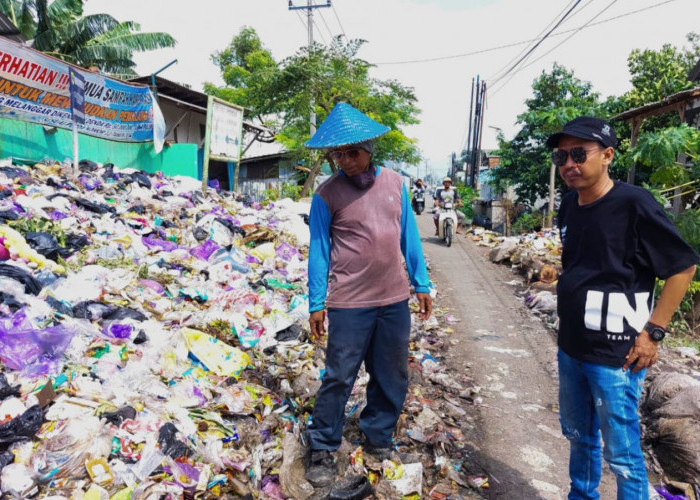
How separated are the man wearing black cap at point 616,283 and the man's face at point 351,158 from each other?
897 mm

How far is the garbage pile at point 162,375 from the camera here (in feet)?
8.14

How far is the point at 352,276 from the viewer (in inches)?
98.1

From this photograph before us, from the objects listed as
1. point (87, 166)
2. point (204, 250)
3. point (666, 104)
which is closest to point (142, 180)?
point (87, 166)

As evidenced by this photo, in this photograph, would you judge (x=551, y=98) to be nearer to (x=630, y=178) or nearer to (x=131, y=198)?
(x=630, y=178)

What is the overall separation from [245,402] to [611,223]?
8.01ft

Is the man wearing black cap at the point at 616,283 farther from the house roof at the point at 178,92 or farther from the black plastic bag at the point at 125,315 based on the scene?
the house roof at the point at 178,92

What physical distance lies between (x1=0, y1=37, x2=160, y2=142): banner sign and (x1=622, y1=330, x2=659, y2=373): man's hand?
Result: 9265 millimetres

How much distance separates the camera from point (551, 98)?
53.1 feet

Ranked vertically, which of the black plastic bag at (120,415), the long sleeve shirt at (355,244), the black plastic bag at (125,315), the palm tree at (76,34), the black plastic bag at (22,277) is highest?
the palm tree at (76,34)

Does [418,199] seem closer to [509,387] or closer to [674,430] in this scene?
[509,387]

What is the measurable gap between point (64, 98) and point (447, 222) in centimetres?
820

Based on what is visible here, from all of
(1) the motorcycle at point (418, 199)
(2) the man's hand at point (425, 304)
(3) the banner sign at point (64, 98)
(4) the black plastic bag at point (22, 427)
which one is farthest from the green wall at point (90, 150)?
(1) the motorcycle at point (418, 199)

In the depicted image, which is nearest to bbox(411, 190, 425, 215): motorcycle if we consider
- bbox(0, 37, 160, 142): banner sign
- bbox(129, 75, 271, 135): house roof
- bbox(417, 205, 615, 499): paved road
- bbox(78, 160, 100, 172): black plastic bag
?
bbox(129, 75, 271, 135): house roof

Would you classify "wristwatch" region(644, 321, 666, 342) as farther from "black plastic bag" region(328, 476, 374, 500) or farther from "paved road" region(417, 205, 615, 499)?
"black plastic bag" region(328, 476, 374, 500)
